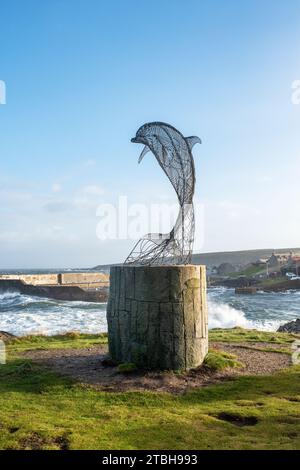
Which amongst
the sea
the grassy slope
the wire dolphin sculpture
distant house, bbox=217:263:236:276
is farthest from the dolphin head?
distant house, bbox=217:263:236:276

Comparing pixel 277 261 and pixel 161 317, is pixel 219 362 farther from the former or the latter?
pixel 277 261

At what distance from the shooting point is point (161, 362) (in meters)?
8.91

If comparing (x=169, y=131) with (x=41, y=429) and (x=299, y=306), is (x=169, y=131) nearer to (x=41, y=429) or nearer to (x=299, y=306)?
(x=41, y=429)

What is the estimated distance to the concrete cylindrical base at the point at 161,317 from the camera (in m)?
8.88

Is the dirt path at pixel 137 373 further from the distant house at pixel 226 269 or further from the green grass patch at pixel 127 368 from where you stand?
the distant house at pixel 226 269

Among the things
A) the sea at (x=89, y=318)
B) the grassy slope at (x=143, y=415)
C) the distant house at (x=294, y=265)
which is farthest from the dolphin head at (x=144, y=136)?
the distant house at (x=294, y=265)

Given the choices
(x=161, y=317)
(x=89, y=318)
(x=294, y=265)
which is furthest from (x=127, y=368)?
(x=294, y=265)

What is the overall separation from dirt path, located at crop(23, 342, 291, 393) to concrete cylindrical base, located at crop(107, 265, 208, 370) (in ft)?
1.13

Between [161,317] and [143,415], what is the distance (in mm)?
2531

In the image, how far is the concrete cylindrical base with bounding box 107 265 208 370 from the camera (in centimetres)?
888

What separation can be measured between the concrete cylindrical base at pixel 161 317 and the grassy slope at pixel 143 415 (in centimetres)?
116

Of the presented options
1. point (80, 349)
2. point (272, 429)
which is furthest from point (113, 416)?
point (80, 349)

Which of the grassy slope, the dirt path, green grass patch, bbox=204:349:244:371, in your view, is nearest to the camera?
A: the grassy slope
